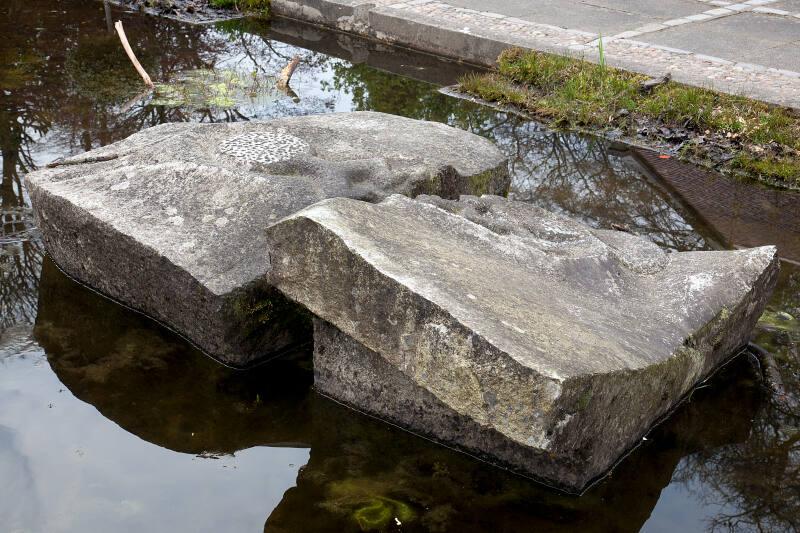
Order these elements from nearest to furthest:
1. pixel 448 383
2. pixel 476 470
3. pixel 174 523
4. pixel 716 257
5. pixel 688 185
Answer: pixel 448 383, pixel 174 523, pixel 476 470, pixel 716 257, pixel 688 185

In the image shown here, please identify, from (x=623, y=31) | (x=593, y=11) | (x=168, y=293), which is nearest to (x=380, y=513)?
(x=168, y=293)

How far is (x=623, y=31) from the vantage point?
26.9ft

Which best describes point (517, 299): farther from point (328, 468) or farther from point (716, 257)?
point (716, 257)

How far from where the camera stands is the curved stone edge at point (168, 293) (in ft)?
12.2

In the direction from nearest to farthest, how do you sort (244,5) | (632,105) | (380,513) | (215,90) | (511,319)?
(511,319)
(380,513)
(632,105)
(215,90)
(244,5)

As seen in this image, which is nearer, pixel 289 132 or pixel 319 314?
pixel 319 314

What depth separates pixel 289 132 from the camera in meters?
4.70

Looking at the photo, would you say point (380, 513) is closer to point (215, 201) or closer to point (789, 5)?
point (215, 201)

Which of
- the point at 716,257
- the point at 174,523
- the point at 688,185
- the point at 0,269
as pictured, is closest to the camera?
the point at 174,523

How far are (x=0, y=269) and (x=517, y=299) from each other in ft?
9.12

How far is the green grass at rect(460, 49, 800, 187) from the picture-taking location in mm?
6062

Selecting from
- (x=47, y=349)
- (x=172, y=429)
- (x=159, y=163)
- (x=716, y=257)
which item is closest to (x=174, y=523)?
(x=172, y=429)

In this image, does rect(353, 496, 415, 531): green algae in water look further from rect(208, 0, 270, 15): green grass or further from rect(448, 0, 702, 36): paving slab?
rect(208, 0, 270, 15): green grass

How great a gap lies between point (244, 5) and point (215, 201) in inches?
240
